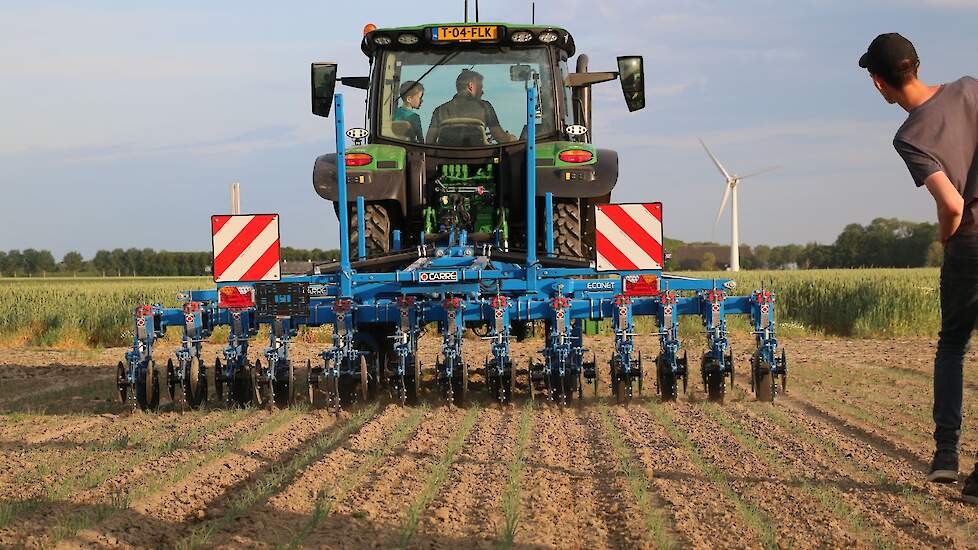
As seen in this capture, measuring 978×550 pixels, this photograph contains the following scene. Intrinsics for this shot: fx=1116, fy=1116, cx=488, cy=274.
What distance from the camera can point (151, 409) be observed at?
8.23 meters

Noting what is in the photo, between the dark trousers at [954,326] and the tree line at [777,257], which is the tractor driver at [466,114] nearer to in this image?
the dark trousers at [954,326]

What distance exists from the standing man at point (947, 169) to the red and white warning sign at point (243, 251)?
500 centimetres

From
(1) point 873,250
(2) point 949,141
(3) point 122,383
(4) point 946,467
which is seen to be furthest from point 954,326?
(1) point 873,250

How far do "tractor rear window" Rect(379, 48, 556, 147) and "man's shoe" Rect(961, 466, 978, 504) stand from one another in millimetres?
5643

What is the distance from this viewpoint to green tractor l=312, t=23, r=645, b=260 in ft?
30.8

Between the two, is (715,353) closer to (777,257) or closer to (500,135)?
(500,135)

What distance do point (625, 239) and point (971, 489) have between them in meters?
4.14

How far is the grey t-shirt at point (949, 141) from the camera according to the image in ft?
14.8

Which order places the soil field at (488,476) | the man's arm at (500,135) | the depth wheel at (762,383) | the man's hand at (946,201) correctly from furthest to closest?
the man's arm at (500,135) < the depth wheel at (762,383) < the man's hand at (946,201) < the soil field at (488,476)

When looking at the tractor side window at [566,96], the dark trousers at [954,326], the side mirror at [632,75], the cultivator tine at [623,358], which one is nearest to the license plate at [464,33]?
the tractor side window at [566,96]

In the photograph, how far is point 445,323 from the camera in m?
8.23

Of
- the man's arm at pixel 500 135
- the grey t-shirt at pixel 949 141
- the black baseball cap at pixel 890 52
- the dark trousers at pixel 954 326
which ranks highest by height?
the man's arm at pixel 500 135

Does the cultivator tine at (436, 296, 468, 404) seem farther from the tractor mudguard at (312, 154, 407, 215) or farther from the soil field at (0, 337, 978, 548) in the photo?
the tractor mudguard at (312, 154, 407, 215)

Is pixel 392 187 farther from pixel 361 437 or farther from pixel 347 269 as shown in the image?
pixel 361 437
